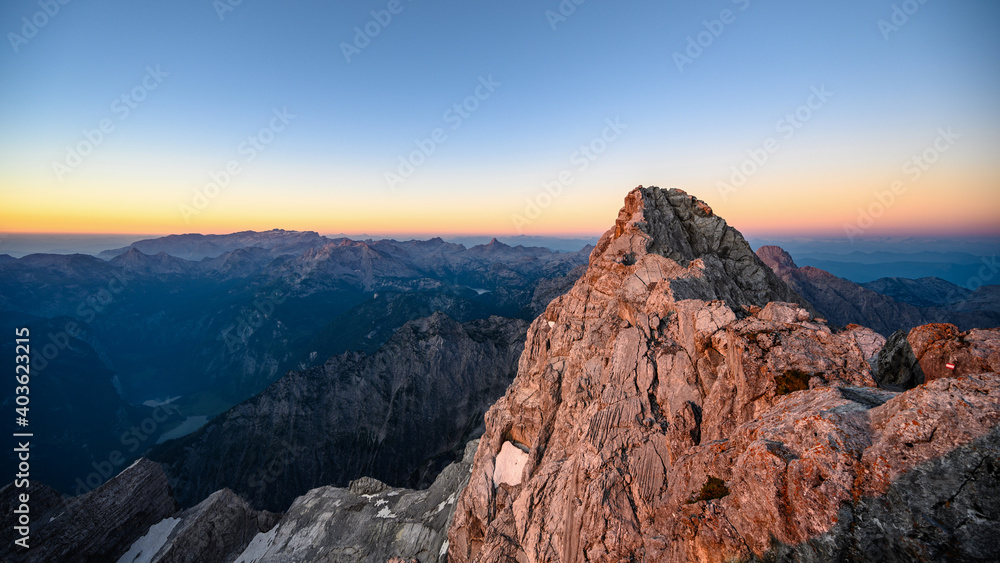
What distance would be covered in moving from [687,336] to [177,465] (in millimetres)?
161100

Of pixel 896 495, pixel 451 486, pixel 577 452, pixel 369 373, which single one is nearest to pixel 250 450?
pixel 369 373

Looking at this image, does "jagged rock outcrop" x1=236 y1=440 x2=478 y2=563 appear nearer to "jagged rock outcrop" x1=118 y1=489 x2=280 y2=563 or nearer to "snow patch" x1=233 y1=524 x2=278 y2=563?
"snow patch" x1=233 y1=524 x2=278 y2=563

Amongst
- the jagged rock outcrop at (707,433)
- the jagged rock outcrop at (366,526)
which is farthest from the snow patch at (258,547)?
the jagged rock outcrop at (707,433)

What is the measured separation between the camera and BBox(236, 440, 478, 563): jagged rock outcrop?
5091cm

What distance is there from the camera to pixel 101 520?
50.8m

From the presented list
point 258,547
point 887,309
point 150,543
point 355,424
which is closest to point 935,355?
point 258,547

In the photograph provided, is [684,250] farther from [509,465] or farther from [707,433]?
[509,465]

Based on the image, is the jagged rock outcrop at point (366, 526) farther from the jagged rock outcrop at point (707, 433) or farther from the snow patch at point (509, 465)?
the snow patch at point (509, 465)

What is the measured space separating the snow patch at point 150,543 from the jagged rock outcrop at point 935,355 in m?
86.4

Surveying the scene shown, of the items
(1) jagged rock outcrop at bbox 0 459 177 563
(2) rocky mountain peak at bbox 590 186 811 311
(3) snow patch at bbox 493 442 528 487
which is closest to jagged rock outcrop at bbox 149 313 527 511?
(1) jagged rock outcrop at bbox 0 459 177 563

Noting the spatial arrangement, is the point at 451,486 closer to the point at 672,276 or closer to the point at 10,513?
the point at 672,276

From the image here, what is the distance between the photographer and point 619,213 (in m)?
55.6

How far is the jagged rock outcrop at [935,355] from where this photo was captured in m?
14.4

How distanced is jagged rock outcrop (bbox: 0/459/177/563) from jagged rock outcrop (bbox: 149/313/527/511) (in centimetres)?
5588
